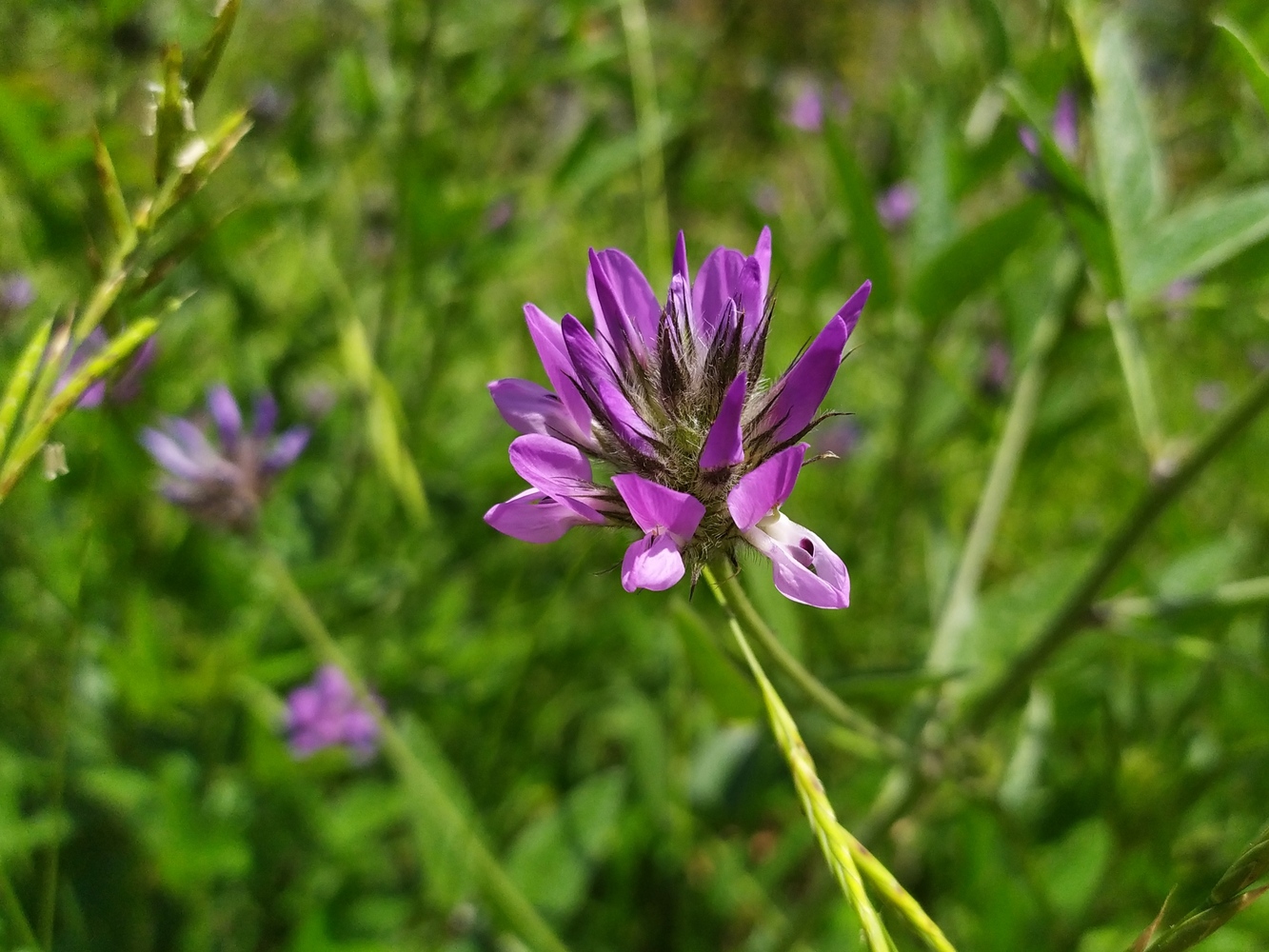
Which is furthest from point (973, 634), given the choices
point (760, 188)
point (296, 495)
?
point (760, 188)

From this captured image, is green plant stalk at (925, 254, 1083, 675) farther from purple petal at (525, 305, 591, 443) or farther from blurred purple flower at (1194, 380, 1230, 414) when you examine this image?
blurred purple flower at (1194, 380, 1230, 414)

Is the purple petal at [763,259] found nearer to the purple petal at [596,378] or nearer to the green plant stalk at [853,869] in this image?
the purple petal at [596,378]

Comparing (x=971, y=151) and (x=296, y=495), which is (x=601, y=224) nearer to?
(x=296, y=495)

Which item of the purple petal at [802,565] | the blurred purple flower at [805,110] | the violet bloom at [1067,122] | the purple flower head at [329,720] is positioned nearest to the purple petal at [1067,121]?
the violet bloom at [1067,122]

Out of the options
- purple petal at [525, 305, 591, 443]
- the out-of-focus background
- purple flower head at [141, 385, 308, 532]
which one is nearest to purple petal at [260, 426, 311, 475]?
purple flower head at [141, 385, 308, 532]

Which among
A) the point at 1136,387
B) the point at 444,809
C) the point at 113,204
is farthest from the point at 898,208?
the point at 113,204

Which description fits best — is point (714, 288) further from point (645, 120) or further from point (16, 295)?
point (16, 295)
